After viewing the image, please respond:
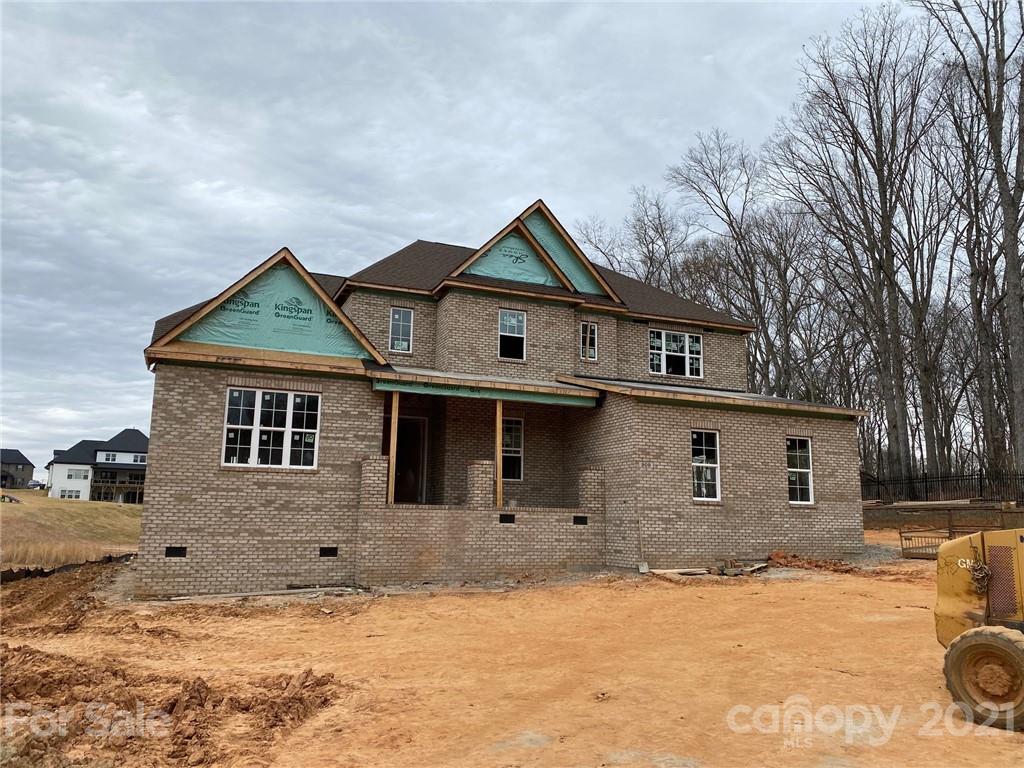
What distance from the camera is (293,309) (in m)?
15.3

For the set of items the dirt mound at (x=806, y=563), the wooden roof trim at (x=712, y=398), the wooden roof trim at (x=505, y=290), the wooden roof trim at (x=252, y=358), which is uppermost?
the wooden roof trim at (x=505, y=290)

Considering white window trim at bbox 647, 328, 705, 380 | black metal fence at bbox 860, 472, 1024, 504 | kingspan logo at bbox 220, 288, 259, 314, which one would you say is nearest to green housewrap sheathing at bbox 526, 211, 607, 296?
white window trim at bbox 647, 328, 705, 380

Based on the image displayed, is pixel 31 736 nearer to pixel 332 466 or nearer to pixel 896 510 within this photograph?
pixel 332 466

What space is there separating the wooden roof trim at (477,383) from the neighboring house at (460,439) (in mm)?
52

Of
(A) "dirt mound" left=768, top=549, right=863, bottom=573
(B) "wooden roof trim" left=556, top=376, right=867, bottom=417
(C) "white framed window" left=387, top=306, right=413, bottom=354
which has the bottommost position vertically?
(A) "dirt mound" left=768, top=549, right=863, bottom=573

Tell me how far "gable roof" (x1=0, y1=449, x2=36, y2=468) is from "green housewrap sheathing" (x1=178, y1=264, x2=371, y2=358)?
337ft

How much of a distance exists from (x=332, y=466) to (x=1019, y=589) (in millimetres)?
11760

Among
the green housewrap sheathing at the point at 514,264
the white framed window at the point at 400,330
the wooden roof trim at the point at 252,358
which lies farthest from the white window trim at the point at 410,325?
the wooden roof trim at the point at 252,358

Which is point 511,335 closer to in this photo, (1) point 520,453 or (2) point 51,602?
(1) point 520,453

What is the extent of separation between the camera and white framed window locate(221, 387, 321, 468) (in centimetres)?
1420

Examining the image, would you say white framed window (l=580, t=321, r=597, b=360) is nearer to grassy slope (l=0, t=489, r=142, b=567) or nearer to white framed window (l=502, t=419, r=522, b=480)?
white framed window (l=502, t=419, r=522, b=480)

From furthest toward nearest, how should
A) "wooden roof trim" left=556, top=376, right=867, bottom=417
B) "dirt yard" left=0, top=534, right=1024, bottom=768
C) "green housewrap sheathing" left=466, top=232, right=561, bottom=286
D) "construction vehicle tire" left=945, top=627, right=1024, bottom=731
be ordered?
"green housewrap sheathing" left=466, top=232, right=561, bottom=286 → "wooden roof trim" left=556, top=376, right=867, bottom=417 → "construction vehicle tire" left=945, top=627, right=1024, bottom=731 → "dirt yard" left=0, top=534, right=1024, bottom=768

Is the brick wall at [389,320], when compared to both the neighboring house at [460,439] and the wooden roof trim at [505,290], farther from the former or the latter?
the wooden roof trim at [505,290]

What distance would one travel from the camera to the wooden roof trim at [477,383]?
50.2 ft
